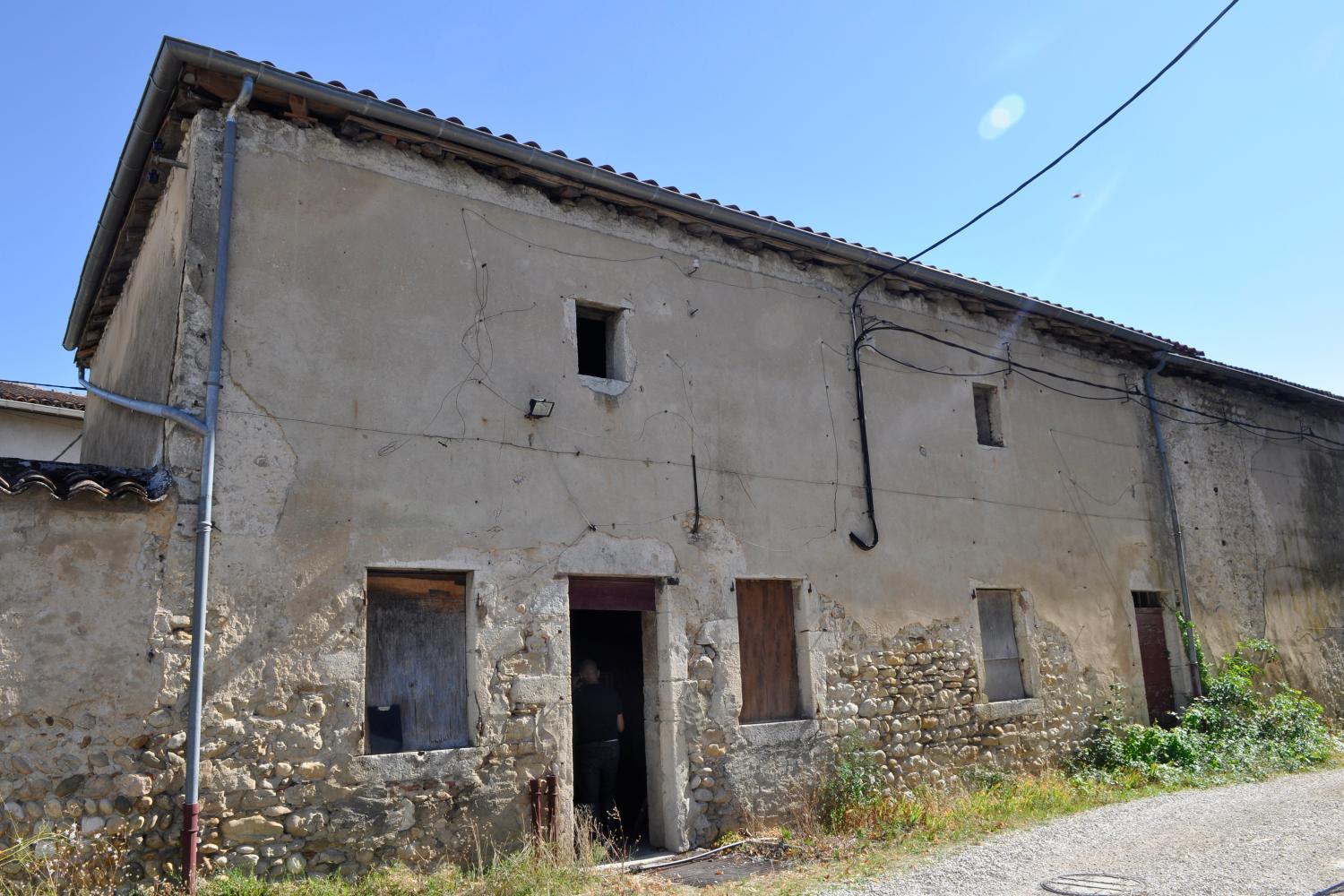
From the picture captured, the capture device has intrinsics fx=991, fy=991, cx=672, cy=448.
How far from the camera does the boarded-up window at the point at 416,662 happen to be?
21.3 ft

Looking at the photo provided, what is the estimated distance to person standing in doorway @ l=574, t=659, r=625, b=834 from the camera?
7.66m

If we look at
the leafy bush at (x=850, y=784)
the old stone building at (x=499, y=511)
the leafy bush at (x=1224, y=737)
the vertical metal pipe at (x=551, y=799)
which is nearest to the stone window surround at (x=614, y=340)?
the old stone building at (x=499, y=511)

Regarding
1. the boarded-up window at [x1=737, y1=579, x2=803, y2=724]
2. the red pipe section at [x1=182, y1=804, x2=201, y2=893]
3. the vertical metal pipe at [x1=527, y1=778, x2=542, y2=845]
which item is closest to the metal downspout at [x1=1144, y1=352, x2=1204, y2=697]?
the boarded-up window at [x1=737, y1=579, x2=803, y2=724]

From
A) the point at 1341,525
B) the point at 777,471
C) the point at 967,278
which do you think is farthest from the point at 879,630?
the point at 1341,525

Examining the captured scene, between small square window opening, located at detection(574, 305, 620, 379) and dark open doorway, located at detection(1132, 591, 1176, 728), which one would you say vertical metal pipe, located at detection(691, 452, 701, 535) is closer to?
small square window opening, located at detection(574, 305, 620, 379)

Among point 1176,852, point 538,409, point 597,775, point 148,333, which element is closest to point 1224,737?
point 1176,852

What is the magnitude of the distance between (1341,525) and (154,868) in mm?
15498

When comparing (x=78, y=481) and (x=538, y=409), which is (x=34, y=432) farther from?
(x=538, y=409)

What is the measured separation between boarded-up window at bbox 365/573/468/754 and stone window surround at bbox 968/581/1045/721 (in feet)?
17.2

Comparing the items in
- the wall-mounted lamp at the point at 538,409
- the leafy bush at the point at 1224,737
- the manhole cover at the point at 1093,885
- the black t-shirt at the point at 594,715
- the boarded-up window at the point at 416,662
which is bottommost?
the manhole cover at the point at 1093,885

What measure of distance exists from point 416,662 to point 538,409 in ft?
6.53

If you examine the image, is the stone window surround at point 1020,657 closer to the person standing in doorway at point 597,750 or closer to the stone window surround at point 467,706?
the person standing in doorway at point 597,750

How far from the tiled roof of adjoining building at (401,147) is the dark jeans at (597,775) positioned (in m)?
4.37

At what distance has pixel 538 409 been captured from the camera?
732 cm
